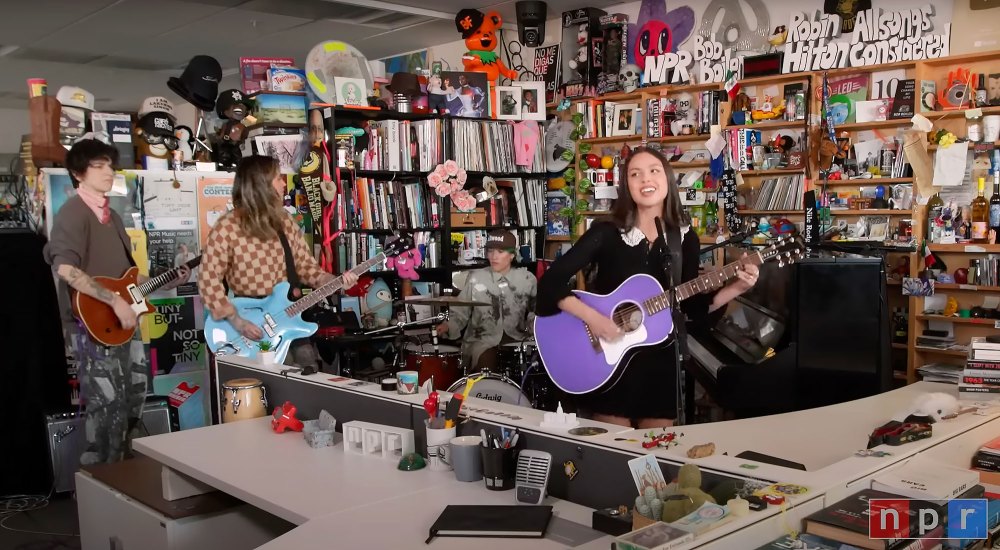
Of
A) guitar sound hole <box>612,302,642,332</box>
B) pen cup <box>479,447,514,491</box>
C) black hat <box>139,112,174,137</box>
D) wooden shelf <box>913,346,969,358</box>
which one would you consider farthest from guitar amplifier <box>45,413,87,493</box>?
wooden shelf <box>913,346,969,358</box>

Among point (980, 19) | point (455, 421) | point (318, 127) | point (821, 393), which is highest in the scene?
point (980, 19)

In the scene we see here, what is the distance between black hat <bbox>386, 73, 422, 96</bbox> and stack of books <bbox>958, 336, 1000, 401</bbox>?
170 inches

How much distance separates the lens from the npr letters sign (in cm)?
500

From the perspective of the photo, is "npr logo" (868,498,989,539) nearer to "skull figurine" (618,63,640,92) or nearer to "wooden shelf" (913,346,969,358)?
"wooden shelf" (913,346,969,358)

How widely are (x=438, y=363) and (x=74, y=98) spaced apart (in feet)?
8.24

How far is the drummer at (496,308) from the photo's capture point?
16.8 feet

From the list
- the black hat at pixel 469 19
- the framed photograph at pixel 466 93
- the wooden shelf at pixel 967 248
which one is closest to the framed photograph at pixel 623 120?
the framed photograph at pixel 466 93

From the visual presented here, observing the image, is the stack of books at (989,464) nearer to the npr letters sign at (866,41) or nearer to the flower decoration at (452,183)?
the npr letters sign at (866,41)

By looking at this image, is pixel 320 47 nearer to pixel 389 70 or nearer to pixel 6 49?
pixel 389 70

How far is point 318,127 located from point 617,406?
3.38 meters

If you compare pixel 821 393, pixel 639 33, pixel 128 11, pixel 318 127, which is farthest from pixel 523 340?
pixel 128 11

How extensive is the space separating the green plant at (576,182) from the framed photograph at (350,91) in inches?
68.7

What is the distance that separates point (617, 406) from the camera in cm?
293

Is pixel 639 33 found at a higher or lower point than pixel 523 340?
higher
